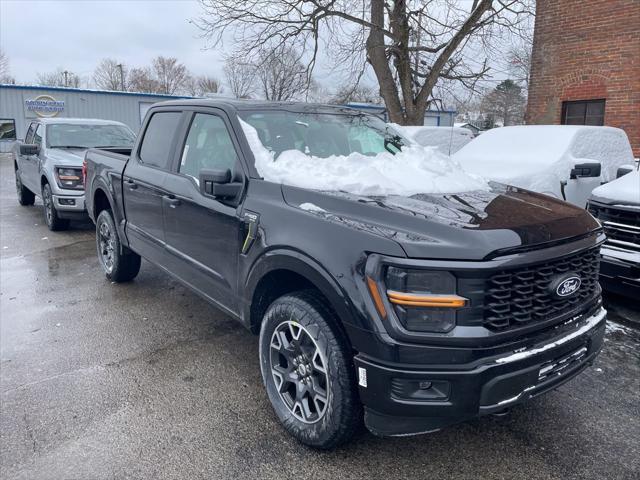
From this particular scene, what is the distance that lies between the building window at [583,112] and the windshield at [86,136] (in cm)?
998

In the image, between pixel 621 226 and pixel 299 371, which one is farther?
pixel 621 226

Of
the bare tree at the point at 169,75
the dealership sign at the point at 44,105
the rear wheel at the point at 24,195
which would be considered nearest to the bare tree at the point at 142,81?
the bare tree at the point at 169,75

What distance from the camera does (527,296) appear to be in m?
2.37

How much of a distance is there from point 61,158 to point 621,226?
309 inches

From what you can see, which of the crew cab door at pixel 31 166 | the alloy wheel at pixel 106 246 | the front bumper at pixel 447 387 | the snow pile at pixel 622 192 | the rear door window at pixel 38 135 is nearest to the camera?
the front bumper at pixel 447 387

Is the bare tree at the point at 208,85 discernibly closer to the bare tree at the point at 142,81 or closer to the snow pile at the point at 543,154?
the bare tree at the point at 142,81

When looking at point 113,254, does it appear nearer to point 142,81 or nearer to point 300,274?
point 300,274

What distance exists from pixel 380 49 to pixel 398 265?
1301 cm

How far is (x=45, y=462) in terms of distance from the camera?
105 inches

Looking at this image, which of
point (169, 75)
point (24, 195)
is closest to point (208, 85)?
point (169, 75)

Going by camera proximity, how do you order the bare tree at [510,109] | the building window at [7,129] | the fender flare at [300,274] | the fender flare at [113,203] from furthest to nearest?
the bare tree at [510,109], the building window at [7,129], the fender flare at [113,203], the fender flare at [300,274]

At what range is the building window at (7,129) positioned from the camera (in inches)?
1214

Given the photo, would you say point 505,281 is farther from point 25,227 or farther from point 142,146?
point 25,227

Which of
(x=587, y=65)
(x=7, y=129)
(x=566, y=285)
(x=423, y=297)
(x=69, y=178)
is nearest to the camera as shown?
(x=423, y=297)
